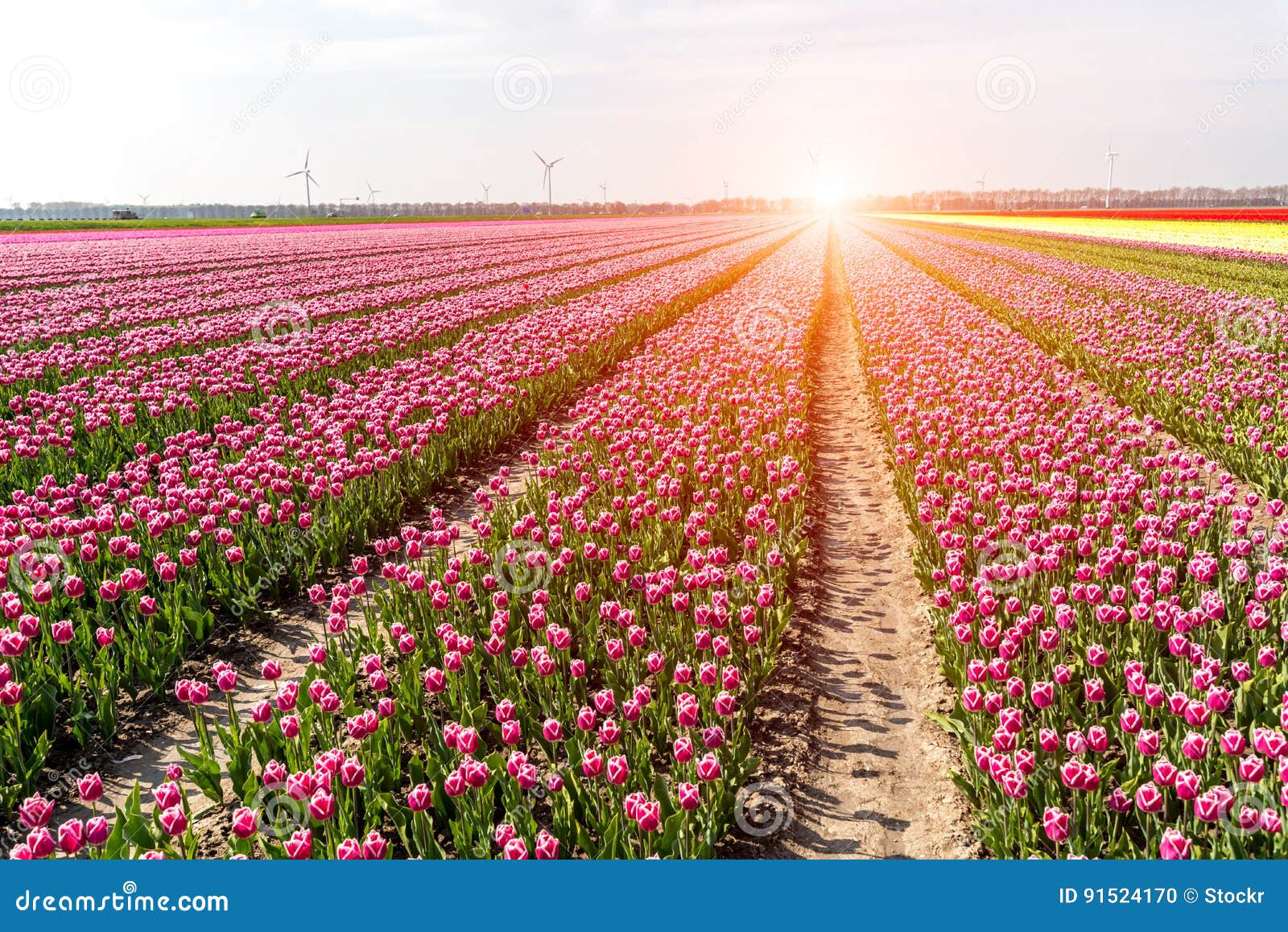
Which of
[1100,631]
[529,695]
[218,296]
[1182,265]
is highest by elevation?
[1182,265]

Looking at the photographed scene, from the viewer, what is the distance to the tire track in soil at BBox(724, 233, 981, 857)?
445cm

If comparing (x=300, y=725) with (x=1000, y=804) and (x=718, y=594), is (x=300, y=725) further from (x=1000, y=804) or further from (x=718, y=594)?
(x=1000, y=804)

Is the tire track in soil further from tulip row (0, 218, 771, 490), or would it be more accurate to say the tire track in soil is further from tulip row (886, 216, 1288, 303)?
tulip row (886, 216, 1288, 303)

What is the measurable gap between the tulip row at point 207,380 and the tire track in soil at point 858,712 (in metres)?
7.03

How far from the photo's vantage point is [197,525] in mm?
7586

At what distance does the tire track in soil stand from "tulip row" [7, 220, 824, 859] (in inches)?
12.4

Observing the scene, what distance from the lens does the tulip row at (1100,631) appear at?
381cm

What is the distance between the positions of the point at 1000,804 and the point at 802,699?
5.52ft

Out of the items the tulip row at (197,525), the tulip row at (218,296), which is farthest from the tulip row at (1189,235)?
the tulip row at (197,525)

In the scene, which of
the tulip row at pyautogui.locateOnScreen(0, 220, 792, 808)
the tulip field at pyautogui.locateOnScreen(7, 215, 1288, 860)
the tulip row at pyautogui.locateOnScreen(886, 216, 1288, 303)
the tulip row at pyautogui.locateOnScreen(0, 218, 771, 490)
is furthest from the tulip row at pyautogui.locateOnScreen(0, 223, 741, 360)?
the tulip row at pyautogui.locateOnScreen(886, 216, 1288, 303)

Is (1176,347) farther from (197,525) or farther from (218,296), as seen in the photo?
(218,296)

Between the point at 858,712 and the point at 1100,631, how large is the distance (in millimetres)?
1618

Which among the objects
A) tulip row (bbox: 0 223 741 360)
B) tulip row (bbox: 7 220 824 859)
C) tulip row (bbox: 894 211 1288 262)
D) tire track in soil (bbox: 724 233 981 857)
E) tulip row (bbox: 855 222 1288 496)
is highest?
tulip row (bbox: 894 211 1288 262)

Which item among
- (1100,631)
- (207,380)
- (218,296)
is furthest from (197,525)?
(218,296)
